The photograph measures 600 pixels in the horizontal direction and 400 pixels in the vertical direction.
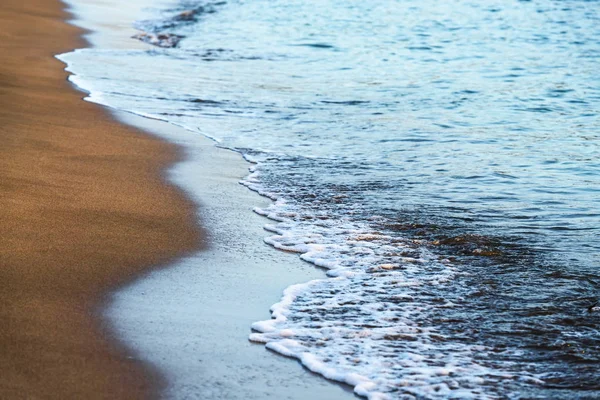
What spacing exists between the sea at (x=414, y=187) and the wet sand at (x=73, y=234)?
658mm

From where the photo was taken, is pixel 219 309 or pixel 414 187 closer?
pixel 219 309

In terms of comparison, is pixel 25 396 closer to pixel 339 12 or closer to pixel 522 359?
pixel 522 359

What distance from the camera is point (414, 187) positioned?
6.35 m

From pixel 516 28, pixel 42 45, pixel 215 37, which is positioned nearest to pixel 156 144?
pixel 42 45

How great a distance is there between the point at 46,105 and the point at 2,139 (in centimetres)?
177

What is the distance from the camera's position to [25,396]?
294cm

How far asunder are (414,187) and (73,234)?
105 inches

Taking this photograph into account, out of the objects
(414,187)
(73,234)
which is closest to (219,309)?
(73,234)

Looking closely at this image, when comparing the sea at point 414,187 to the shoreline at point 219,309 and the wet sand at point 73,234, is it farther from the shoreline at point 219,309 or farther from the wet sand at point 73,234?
the wet sand at point 73,234

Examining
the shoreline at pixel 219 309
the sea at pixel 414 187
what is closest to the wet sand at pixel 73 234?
the shoreline at pixel 219 309

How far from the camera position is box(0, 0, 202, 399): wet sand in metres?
3.19

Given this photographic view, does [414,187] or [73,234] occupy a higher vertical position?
[73,234]

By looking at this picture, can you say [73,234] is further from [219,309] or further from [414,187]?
[414,187]

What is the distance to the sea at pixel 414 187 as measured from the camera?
11.8ft
